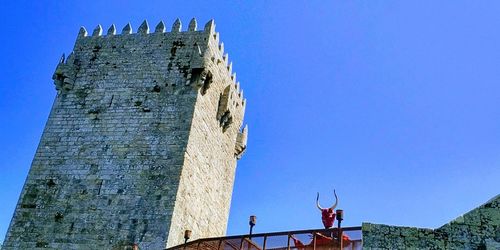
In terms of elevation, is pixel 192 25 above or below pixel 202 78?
above

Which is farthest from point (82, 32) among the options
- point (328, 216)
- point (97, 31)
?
point (328, 216)

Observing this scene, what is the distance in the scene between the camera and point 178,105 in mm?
16531

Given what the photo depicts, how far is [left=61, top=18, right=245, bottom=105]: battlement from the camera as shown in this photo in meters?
17.2

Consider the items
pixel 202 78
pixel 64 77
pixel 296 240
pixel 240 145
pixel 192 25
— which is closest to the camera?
pixel 296 240

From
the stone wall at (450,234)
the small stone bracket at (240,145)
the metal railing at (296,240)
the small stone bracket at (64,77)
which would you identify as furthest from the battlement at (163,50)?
the stone wall at (450,234)

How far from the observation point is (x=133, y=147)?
16.0m

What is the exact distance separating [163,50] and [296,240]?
32.9ft

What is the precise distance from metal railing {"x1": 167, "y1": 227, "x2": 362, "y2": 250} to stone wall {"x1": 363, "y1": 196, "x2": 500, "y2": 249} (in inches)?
16.6

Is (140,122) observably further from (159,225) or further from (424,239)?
(424,239)

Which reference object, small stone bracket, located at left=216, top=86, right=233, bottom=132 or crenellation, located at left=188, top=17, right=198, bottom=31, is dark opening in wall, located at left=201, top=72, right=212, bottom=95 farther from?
crenellation, located at left=188, top=17, right=198, bottom=31

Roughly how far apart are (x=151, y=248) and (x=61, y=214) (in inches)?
123

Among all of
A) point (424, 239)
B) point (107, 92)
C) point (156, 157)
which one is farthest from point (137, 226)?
point (424, 239)

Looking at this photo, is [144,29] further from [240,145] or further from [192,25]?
→ [240,145]

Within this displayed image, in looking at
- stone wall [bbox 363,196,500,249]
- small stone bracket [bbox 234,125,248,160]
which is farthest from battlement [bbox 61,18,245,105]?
stone wall [bbox 363,196,500,249]
